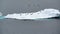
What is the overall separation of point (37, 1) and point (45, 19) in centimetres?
17

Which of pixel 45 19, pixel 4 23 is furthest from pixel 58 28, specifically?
pixel 4 23

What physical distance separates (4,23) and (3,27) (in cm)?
4

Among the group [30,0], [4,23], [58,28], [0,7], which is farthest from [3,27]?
[58,28]

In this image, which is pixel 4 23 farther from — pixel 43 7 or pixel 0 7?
pixel 43 7

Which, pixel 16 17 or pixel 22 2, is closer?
pixel 16 17

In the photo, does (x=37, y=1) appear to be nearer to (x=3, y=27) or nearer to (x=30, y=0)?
(x=30, y=0)

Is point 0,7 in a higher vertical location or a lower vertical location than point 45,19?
higher

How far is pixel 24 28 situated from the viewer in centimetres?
67

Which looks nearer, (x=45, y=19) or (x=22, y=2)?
(x=45, y=19)

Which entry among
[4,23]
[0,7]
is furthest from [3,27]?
[0,7]

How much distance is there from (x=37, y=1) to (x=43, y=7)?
60mm

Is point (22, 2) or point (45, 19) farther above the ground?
point (22, 2)

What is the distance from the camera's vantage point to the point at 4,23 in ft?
2.16

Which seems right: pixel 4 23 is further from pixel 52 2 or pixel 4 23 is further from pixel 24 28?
pixel 52 2
